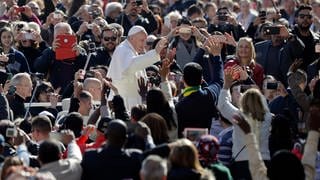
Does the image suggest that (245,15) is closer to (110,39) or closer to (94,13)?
(94,13)

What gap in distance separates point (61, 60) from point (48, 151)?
24.6 feet

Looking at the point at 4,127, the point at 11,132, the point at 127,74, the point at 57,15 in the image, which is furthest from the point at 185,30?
the point at 11,132

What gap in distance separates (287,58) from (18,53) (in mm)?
4084

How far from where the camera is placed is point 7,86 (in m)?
19.3

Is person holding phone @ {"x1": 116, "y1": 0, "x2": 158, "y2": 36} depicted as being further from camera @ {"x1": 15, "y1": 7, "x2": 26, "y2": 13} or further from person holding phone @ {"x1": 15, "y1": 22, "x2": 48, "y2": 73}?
person holding phone @ {"x1": 15, "y1": 22, "x2": 48, "y2": 73}

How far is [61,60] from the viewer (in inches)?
822

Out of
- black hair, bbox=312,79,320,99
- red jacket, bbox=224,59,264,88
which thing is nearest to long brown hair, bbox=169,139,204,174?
black hair, bbox=312,79,320,99

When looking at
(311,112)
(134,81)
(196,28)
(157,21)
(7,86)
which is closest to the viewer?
(311,112)

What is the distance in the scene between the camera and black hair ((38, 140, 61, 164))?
44.2 feet

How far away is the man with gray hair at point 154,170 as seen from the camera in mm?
12586

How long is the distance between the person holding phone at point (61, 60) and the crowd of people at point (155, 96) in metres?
0.01

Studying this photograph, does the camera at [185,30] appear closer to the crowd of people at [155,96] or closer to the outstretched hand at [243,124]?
the crowd of people at [155,96]

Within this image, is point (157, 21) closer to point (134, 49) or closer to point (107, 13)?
point (107, 13)

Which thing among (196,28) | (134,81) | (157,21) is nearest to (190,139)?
(134,81)
